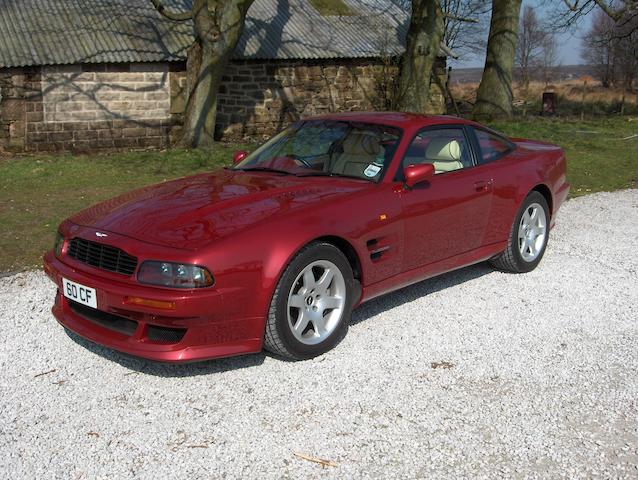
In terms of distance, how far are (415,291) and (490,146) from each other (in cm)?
137

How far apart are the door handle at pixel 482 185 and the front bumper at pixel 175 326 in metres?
2.30

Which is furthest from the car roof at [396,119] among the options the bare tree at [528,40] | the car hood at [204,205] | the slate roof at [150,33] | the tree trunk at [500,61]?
the bare tree at [528,40]

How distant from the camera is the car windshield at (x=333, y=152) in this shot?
5145 millimetres

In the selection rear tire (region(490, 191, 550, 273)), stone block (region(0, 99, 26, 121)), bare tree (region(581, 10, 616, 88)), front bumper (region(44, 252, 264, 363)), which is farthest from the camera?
bare tree (region(581, 10, 616, 88))

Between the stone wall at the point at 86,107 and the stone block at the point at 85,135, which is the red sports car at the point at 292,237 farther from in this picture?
the stone block at the point at 85,135

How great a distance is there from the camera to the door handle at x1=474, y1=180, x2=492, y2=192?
5586 mm

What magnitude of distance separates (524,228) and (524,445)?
307cm

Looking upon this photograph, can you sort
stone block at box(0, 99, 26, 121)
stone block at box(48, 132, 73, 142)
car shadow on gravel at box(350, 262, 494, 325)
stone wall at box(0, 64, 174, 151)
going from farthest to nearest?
stone block at box(48, 132, 73, 142) → stone wall at box(0, 64, 174, 151) → stone block at box(0, 99, 26, 121) → car shadow on gravel at box(350, 262, 494, 325)

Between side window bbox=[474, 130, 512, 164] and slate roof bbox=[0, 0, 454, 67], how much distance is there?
1267cm

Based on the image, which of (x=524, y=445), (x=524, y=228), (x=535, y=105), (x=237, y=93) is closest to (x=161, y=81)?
(x=237, y=93)

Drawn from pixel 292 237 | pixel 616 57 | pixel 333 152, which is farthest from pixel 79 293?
pixel 616 57

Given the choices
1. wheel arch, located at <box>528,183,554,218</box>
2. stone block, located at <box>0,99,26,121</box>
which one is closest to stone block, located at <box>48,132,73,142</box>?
stone block, located at <box>0,99,26,121</box>

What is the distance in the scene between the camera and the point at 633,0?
1769 cm

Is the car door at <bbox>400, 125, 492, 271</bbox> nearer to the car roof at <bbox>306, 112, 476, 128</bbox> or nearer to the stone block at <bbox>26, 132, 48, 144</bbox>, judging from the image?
the car roof at <bbox>306, 112, 476, 128</bbox>
